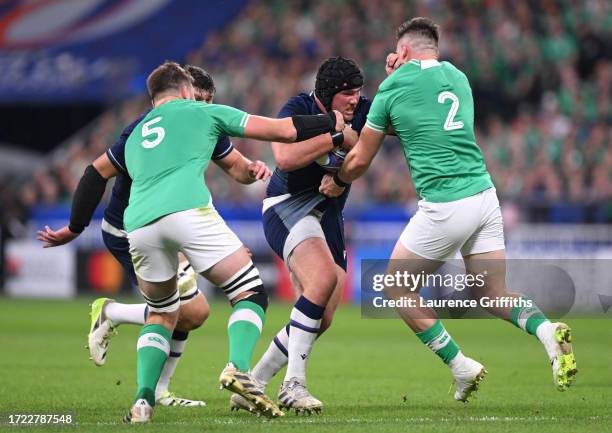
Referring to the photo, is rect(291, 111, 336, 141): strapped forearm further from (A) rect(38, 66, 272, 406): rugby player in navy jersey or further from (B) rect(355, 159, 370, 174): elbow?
(A) rect(38, 66, 272, 406): rugby player in navy jersey

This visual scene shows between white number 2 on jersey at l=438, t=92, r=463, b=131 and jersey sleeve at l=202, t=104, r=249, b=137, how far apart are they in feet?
4.54

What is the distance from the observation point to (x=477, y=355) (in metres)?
12.6

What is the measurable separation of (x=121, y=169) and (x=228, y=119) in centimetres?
103

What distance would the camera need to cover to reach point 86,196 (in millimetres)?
7984

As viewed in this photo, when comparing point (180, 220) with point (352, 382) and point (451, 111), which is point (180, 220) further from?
point (352, 382)

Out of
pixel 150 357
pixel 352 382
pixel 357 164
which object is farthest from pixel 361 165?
pixel 352 382

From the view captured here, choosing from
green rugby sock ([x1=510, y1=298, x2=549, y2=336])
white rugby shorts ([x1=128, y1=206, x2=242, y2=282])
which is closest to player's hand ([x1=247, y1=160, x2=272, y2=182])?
white rugby shorts ([x1=128, y1=206, x2=242, y2=282])

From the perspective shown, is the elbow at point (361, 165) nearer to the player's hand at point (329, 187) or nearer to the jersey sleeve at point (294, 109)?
the player's hand at point (329, 187)

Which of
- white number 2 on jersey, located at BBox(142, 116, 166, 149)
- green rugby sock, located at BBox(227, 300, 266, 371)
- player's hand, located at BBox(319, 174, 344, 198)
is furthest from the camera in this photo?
player's hand, located at BBox(319, 174, 344, 198)

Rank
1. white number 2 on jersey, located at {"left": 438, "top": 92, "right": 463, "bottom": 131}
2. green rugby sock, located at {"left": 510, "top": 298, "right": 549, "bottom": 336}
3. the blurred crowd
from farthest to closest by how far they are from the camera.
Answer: the blurred crowd, white number 2 on jersey, located at {"left": 438, "top": 92, "right": 463, "bottom": 131}, green rugby sock, located at {"left": 510, "top": 298, "right": 549, "bottom": 336}

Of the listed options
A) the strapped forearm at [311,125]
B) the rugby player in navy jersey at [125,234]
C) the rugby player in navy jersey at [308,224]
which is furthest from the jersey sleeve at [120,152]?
the strapped forearm at [311,125]

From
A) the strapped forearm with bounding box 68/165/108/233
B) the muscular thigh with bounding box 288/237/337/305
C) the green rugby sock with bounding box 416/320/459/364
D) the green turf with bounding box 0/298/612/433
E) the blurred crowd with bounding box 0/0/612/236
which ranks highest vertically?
the blurred crowd with bounding box 0/0/612/236

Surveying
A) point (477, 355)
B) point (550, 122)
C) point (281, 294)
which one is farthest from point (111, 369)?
point (550, 122)

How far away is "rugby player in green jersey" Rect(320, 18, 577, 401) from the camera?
7707 mm
